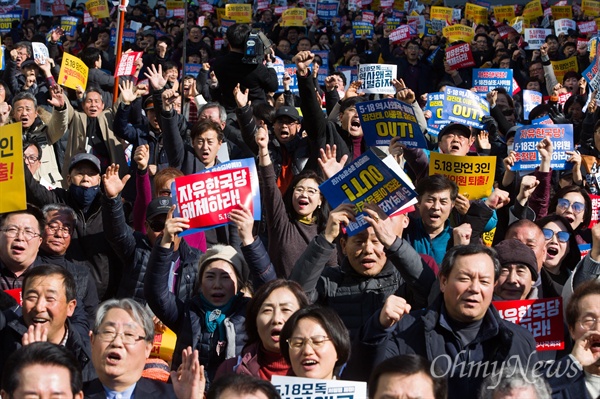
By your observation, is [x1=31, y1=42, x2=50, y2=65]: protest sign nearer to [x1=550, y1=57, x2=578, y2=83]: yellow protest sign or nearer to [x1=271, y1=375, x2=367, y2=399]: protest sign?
[x1=550, y1=57, x2=578, y2=83]: yellow protest sign

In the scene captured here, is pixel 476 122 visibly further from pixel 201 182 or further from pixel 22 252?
pixel 22 252

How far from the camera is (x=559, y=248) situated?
6.36 m

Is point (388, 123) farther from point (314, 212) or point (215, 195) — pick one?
point (215, 195)

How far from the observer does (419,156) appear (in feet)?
25.1

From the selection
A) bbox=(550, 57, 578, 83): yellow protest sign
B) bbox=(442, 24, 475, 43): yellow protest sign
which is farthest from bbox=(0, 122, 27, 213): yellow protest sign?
bbox=(442, 24, 475, 43): yellow protest sign

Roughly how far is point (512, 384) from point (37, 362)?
176cm

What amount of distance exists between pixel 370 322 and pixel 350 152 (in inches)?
145

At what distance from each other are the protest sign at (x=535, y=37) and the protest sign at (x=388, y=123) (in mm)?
8952

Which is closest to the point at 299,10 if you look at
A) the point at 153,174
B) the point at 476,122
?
the point at 476,122

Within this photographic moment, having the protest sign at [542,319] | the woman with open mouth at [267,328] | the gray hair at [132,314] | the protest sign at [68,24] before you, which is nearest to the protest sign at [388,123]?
the protest sign at [542,319]

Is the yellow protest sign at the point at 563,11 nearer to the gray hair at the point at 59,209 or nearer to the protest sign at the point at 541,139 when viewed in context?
the protest sign at the point at 541,139

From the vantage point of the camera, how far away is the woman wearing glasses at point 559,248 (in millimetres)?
6355

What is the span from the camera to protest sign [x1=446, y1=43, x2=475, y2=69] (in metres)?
12.6

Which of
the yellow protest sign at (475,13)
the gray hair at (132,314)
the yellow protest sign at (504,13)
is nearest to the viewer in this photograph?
the gray hair at (132,314)
